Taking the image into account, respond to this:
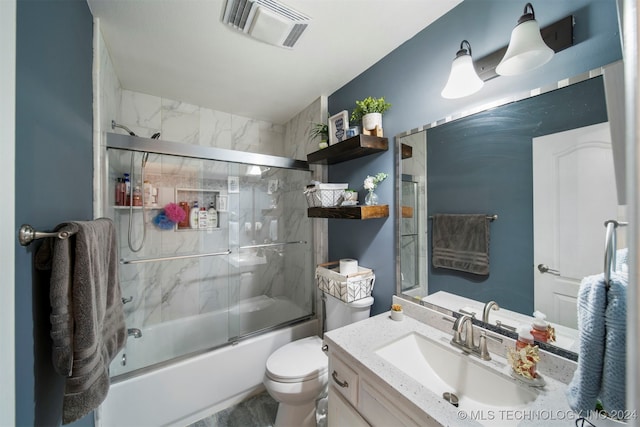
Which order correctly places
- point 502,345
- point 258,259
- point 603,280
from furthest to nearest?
point 258,259, point 502,345, point 603,280

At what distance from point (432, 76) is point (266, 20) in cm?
93

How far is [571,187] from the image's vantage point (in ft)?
2.67

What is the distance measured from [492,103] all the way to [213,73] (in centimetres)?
179

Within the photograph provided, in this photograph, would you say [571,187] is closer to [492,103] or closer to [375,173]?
[492,103]

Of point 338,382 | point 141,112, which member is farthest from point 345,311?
point 141,112

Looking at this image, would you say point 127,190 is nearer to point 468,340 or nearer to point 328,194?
point 328,194

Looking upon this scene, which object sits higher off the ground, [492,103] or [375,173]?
[492,103]

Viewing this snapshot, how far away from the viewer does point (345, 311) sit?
159cm

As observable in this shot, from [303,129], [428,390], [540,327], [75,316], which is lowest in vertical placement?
[428,390]

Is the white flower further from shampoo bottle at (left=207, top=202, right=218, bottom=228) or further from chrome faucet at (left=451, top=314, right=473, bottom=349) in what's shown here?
shampoo bottle at (left=207, top=202, right=218, bottom=228)

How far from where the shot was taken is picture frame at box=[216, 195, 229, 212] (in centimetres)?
201

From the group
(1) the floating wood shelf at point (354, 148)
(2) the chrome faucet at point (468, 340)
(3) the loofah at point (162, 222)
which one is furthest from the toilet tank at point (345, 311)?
(3) the loofah at point (162, 222)

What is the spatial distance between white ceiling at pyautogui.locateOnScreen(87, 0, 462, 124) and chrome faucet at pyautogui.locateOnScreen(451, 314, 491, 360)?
4.89 ft

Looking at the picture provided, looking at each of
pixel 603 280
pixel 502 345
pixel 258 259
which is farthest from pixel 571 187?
pixel 258 259
